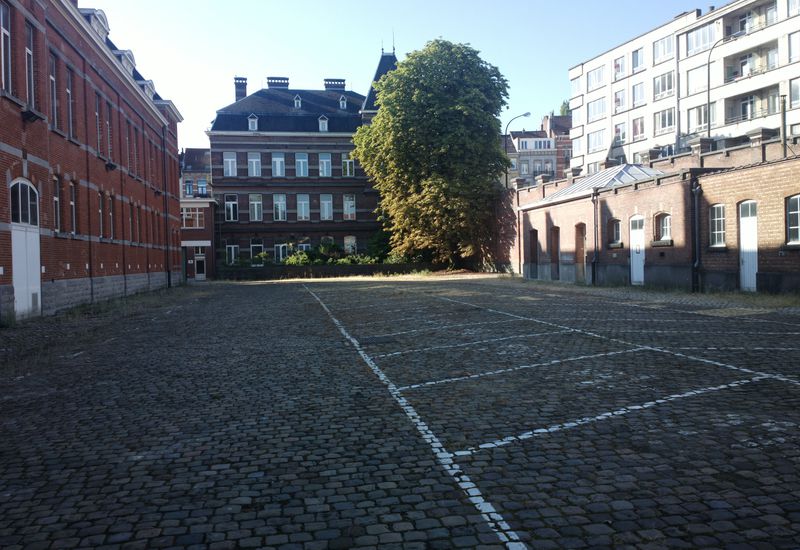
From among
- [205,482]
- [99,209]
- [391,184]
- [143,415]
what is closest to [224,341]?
[143,415]

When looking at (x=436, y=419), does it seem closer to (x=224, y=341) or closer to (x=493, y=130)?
(x=224, y=341)

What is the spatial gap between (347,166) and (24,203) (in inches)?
1839

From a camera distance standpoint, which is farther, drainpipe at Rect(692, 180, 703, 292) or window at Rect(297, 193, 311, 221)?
window at Rect(297, 193, 311, 221)

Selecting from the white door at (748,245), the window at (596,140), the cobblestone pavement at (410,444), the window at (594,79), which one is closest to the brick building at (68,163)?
the cobblestone pavement at (410,444)

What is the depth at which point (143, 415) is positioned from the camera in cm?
672

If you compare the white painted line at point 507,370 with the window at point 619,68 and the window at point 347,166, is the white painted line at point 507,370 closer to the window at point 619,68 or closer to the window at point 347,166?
the window at point 347,166

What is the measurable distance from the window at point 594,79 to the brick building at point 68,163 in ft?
150

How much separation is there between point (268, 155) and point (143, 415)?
57.9 meters

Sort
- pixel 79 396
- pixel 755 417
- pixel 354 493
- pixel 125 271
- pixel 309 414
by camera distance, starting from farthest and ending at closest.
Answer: pixel 125 271, pixel 79 396, pixel 309 414, pixel 755 417, pixel 354 493

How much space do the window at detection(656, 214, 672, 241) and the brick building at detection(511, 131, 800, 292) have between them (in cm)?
4

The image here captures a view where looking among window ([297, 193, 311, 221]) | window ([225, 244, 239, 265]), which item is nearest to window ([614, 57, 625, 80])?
window ([297, 193, 311, 221])

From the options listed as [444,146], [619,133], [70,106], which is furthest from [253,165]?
[70,106]

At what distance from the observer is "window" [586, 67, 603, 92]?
218 ft

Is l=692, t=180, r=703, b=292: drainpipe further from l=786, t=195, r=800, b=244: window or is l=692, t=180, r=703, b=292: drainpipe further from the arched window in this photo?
the arched window
